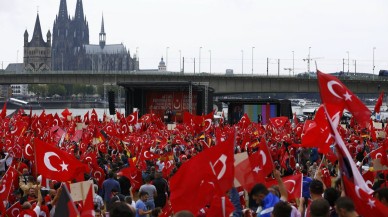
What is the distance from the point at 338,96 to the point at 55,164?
459cm

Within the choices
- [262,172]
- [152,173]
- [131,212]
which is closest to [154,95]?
[152,173]

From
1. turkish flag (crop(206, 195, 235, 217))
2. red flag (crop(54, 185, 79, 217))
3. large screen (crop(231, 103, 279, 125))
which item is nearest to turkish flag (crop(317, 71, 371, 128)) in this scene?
turkish flag (crop(206, 195, 235, 217))

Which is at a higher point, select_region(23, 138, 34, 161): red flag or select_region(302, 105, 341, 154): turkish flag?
select_region(302, 105, 341, 154): turkish flag

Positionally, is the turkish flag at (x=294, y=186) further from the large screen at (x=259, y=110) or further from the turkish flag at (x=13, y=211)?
the large screen at (x=259, y=110)

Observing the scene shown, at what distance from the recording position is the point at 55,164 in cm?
1297

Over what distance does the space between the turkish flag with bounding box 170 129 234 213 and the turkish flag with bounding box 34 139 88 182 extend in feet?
13.8

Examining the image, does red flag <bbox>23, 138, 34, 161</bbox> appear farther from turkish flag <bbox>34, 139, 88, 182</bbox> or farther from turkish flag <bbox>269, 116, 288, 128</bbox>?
turkish flag <bbox>269, 116, 288, 128</bbox>

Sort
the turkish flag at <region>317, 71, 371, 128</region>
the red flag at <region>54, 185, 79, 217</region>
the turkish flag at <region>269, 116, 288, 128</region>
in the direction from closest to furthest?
the red flag at <region>54, 185, 79, 217</region>
the turkish flag at <region>317, 71, 371, 128</region>
the turkish flag at <region>269, 116, 288, 128</region>

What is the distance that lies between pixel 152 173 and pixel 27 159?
195 inches

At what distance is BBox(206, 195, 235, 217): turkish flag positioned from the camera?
8.80 m

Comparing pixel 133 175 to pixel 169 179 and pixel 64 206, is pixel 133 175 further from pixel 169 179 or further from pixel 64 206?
pixel 64 206

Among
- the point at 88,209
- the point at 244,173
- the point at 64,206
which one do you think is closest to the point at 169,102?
the point at 244,173

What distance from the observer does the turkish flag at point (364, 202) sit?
25.5 ft

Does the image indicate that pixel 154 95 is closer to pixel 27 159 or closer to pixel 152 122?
pixel 152 122
